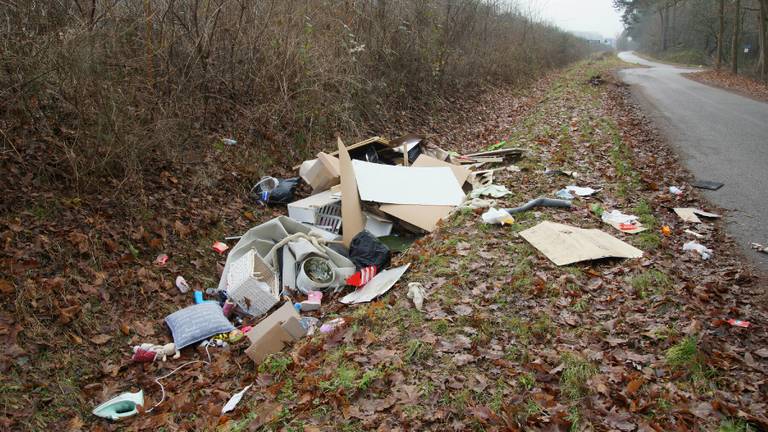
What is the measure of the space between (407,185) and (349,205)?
3.59 ft

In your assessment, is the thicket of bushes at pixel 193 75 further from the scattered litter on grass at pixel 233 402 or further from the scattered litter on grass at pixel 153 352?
the scattered litter on grass at pixel 233 402

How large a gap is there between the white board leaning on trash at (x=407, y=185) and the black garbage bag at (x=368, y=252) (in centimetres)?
67

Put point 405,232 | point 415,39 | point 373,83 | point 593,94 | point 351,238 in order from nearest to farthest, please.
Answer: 1. point 351,238
2. point 405,232
3. point 373,83
4. point 415,39
5. point 593,94

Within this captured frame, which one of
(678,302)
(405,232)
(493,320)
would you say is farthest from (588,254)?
(405,232)

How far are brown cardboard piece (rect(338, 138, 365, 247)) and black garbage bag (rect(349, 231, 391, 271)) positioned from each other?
0.66 feet

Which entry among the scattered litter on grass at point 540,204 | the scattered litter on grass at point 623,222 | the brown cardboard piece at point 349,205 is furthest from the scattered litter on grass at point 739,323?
the brown cardboard piece at point 349,205

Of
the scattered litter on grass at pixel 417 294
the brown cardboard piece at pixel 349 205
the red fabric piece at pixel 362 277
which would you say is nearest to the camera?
the scattered litter on grass at pixel 417 294

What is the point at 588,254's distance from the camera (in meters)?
4.76

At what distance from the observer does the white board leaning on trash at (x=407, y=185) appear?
21.1ft

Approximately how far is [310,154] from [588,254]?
4.78 meters

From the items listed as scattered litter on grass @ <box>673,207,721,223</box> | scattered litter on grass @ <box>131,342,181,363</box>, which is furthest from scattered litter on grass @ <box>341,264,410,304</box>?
scattered litter on grass @ <box>673,207,721,223</box>

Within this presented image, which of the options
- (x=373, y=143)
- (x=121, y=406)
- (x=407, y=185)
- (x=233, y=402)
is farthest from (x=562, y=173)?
(x=121, y=406)

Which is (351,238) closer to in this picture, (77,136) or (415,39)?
(77,136)

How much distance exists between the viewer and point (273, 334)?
13.8ft
